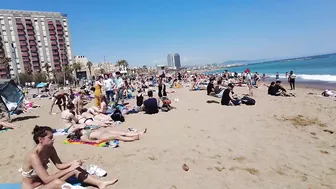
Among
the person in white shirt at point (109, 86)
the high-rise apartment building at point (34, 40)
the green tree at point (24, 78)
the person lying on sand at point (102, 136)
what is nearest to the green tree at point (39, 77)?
the green tree at point (24, 78)

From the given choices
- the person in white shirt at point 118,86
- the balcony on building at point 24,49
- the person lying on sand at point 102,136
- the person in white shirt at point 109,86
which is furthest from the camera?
the balcony on building at point 24,49

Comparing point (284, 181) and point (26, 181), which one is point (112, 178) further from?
point (284, 181)

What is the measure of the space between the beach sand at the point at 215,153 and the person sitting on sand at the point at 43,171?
0.50 metres

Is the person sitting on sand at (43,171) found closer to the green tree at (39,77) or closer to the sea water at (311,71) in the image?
the sea water at (311,71)

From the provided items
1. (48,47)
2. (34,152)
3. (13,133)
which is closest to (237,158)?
(34,152)

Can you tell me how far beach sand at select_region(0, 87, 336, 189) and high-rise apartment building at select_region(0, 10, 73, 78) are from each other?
63351 millimetres

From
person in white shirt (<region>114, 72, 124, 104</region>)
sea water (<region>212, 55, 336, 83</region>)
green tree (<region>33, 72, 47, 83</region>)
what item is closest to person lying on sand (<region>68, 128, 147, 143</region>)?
person in white shirt (<region>114, 72, 124, 104</region>)

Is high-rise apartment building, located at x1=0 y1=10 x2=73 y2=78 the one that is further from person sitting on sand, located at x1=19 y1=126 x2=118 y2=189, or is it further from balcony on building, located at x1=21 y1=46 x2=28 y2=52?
person sitting on sand, located at x1=19 y1=126 x2=118 y2=189

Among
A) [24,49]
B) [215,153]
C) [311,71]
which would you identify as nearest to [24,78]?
[24,49]

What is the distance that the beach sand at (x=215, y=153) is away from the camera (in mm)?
3293

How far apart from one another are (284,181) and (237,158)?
2.97ft

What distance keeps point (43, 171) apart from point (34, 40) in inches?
2835

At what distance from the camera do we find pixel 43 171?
Answer: 2795 mm

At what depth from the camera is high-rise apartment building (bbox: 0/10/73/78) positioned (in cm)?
5834
